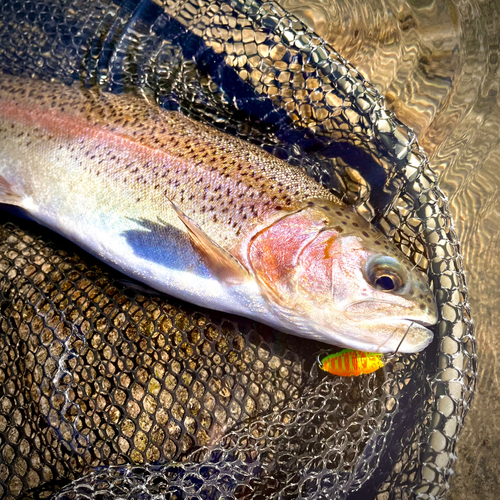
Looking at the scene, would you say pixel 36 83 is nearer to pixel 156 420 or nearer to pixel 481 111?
pixel 156 420

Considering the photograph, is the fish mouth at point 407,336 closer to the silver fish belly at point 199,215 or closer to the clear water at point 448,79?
the silver fish belly at point 199,215

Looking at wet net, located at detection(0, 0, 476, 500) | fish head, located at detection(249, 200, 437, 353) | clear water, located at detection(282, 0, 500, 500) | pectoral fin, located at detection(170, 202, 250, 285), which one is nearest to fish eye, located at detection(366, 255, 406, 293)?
fish head, located at detection(249, 200, 437, 353)

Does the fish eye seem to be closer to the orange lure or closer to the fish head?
the fish head

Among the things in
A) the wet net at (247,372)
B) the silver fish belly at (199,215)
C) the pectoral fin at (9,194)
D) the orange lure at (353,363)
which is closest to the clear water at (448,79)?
the wet net at (247,372)

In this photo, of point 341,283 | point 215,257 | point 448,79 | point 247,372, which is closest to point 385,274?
point 341,283

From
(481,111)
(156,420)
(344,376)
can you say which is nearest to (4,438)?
(156,420)

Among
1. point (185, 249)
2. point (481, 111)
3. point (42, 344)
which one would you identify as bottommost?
point (42, 344)
